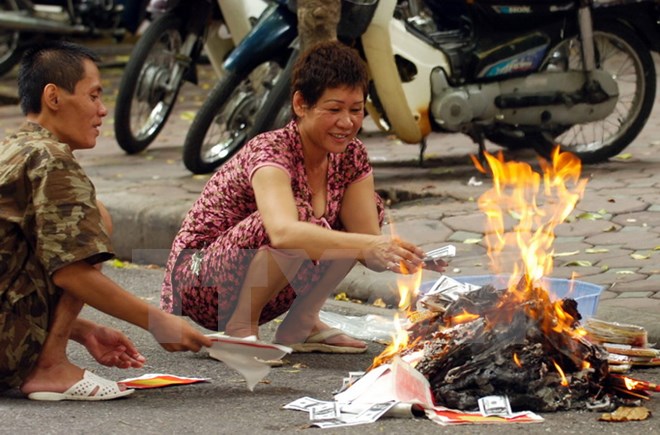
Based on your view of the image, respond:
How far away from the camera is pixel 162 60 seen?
924 cm

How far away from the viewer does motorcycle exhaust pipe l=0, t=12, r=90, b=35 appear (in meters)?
13.0

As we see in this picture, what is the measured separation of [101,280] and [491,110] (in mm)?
4173

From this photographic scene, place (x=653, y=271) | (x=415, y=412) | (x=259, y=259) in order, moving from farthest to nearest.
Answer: (x=653, y=271), (x=259, y=259), (x=415, y=412)

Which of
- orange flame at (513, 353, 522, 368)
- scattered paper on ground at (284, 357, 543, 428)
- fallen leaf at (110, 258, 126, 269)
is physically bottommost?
fallen leaf at (110, 258, 126, 269)

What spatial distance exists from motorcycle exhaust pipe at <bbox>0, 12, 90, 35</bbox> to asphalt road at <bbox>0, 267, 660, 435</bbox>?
843cm

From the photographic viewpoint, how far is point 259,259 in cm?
467

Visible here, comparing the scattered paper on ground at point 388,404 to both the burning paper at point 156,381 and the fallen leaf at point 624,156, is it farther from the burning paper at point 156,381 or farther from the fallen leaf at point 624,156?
the fallen leaf at point 624,156

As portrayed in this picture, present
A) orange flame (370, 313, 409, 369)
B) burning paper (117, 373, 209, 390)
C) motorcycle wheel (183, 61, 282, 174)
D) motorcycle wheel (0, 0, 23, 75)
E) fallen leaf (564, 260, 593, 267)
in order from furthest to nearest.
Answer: motorcycle wheel (0, 0, 23, 75) → motorcycle wheel (183, 61, 282, 174) → fallen leaf (564, 260, 593, 267) → burning paper (117, 373, 209, 390) → orange flame (370, 313, 409, 369)

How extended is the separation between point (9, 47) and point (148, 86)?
4.76m

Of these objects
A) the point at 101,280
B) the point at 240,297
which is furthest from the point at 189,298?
the point at 101,280

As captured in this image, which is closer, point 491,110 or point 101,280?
point 101,280

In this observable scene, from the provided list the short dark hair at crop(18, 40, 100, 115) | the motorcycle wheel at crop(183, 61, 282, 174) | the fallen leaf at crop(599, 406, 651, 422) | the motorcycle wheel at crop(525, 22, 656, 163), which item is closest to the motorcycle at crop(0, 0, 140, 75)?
the motorcycle wheel at crop(183, 61, 282, 174)

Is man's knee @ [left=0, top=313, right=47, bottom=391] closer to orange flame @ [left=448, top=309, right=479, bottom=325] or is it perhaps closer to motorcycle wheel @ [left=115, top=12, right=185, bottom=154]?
orange flame @ [left=448, top=309, right=479, bottom=325]

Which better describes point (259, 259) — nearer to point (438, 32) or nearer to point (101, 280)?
point (101, 280)
